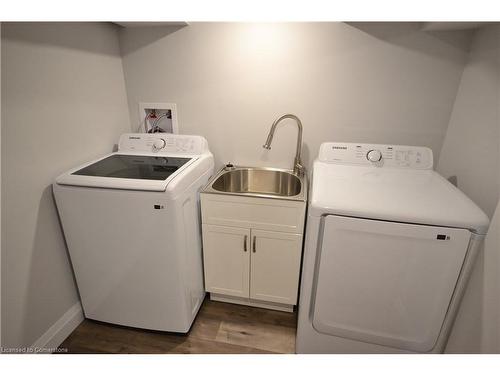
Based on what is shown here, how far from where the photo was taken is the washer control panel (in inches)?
70.0

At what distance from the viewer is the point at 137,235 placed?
1312 mm

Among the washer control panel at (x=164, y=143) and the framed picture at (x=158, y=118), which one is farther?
the framed picture at (x=158, y=118)

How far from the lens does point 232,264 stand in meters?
1.66

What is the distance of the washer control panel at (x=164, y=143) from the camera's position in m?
1.78

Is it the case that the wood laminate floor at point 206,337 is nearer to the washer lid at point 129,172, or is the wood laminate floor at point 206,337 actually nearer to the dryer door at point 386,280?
the dryer door at point 386,280

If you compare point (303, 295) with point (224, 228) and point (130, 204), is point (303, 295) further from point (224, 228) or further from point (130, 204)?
point (130, 204)

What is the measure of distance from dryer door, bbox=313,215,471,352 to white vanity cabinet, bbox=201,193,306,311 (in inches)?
12.5

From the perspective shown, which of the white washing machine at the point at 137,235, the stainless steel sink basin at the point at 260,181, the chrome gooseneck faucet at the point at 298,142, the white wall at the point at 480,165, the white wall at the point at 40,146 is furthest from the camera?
the stainless steel sink basin at the point at 260,181

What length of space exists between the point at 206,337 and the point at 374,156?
1535mm

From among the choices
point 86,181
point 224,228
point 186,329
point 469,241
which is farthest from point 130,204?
point 469,241

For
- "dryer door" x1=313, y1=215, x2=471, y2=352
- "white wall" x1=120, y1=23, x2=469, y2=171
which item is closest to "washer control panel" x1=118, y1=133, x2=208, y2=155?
"white wall" x1=120, y1=23, x2=469, y2=171

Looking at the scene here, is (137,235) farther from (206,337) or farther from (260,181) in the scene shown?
(260,181)

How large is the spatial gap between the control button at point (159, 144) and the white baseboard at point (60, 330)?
44.3 inches

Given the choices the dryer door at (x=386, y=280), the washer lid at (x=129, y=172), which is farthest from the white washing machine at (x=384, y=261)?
the washer lid at (x=129, y=172)
